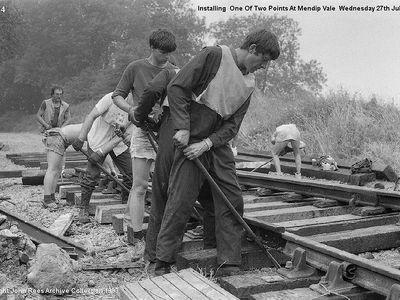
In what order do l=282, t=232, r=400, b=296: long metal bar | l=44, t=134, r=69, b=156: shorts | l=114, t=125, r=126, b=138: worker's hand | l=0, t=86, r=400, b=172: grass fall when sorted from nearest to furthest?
l=282, t=232, r=400, b=296: long metal bar, l=114, t=125, r=126, b=138: worker's hand, l=44, t=134, r=69, b=156: shorts, l=0, t=86, r=400, b=172: grass

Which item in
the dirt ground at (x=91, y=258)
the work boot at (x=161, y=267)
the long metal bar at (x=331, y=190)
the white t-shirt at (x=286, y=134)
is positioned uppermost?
the white t-shirt at (x=286, y=134)

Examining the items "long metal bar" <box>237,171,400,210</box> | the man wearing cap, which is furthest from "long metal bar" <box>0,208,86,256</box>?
the man wearing cap

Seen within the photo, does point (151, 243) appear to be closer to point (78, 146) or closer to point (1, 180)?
point (78, 146)

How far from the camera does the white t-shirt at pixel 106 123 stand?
595cm

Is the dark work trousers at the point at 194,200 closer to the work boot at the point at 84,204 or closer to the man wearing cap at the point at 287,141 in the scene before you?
the work boot at the point at 84,204

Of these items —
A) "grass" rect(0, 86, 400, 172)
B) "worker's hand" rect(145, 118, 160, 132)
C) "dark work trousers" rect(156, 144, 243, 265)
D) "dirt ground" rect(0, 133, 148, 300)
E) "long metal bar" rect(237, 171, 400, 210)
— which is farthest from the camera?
"grass" rect(0, 86, 400, 172)

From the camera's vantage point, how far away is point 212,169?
3.87 metres

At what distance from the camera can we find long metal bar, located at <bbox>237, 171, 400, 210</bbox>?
5.07 m

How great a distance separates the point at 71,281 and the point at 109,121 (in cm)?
268

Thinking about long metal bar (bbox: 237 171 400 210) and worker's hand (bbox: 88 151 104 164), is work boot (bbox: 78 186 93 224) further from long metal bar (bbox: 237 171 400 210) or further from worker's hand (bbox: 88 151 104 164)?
long metal bar (bbox: 237 171 400 210)

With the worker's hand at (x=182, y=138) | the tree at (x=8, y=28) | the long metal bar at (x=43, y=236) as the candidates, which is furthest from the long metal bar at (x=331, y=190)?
the tree at (x=8, y=28)

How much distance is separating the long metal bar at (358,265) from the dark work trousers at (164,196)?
1.97 feet

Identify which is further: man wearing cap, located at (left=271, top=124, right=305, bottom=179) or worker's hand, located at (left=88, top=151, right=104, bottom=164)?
man wearing cap, located at (left=271, top=124, right=305, bottom=179)

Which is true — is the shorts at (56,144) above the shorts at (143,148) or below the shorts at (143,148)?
below
